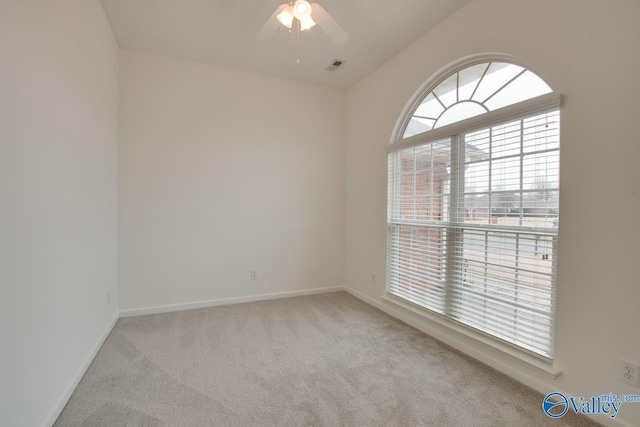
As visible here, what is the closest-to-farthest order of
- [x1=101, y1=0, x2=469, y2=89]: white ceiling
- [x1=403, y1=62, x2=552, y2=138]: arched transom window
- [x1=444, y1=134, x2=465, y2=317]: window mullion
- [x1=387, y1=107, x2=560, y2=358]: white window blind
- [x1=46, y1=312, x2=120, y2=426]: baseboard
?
[x1=46, y1=312, x2=120, y2=426]: baseboard, [x1=387, y1=107, x2=560, y2=358]: white window blind, [x1=403, y1=62, x2=552, y2=138]: arched transom window, [x1=101, y1=0, x2=469, y2=89]: white ceiling, [x1=444, y1=134, x2=465, y2=317]: window mullion

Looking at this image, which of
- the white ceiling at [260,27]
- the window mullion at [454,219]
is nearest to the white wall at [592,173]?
the window mullion at [454,219]

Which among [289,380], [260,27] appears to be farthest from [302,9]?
[289,380]

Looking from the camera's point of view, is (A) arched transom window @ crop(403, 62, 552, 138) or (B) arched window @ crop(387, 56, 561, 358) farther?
(A) arched transom window @ crop(403, 62, 552, 138)

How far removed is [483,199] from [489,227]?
235mm

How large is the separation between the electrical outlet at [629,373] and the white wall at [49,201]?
298 cm

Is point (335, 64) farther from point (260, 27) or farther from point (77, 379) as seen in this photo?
point (77, 379)

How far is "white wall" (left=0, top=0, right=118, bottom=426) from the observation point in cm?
130

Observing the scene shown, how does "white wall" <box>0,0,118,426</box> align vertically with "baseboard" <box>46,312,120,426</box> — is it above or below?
above

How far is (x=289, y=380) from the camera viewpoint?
210 cm

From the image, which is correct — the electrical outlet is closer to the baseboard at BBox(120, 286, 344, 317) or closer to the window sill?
the window sill

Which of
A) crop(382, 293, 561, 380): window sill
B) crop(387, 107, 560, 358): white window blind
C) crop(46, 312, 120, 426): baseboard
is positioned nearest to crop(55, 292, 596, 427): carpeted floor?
crop(46, 312, 120, 426): baseboard

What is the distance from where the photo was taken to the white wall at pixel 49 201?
130 cm
